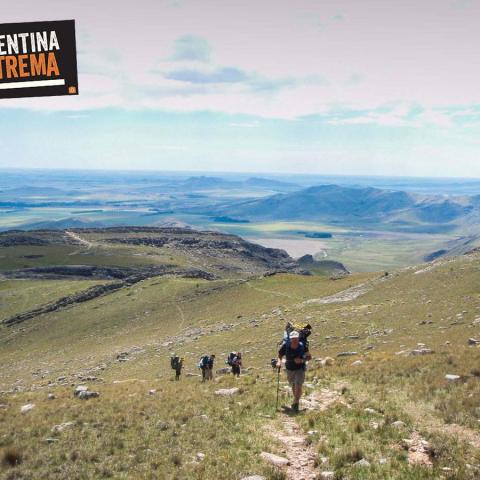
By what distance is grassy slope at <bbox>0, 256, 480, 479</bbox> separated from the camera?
1401cm

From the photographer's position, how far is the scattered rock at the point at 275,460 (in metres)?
13.7

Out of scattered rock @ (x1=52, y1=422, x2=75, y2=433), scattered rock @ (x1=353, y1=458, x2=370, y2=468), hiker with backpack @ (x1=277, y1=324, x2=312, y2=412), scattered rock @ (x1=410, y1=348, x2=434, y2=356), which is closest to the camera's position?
scattered rock @ (x1=353, y1=458, x2=370, y2=468)

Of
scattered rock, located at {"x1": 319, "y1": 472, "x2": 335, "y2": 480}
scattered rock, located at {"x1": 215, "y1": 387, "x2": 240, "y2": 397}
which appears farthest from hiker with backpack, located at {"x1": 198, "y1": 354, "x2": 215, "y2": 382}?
scattered rock, located at {"x1": 319, "y1": 472, "x2": 335, "y2": 480}

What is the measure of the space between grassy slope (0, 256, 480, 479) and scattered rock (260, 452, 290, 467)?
304 millimetres

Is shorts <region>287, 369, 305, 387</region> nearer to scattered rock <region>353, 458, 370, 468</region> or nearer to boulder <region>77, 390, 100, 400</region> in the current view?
scattered rock <region>353, 458, 370, 468</region>

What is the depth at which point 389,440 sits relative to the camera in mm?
14836

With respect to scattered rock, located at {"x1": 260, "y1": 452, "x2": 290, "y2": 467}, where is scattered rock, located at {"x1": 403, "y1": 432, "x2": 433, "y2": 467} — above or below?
above

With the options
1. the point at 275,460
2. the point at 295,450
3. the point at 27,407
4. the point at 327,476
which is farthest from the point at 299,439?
the point at 27,407

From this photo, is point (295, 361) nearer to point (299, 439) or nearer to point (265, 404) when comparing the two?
point (265, 404)

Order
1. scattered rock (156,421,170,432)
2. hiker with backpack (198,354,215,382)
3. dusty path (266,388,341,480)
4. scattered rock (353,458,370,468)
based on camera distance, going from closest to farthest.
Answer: scattered rock (353,458,370,468), dusty path (266,388,341,480), scattered rock (156,421,170,432), hiker with backpack (198,354,215,382)

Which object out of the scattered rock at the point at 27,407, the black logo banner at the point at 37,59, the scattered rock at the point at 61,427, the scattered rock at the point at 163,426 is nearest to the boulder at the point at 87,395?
the scattered rock at the point at 27,407

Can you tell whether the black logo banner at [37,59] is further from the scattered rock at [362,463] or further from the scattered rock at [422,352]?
the scattered rock at [422,352]

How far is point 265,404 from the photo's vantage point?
776 inches

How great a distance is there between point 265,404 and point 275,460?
590 centimetres
